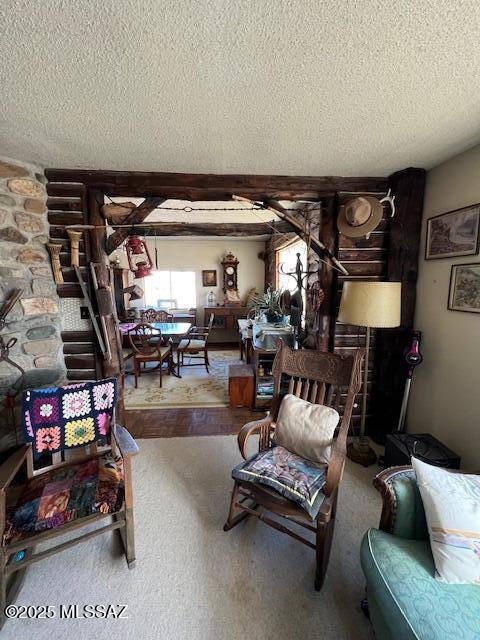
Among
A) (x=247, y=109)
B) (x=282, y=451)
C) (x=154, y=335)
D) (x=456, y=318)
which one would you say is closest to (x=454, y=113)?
(x=247, y=109)

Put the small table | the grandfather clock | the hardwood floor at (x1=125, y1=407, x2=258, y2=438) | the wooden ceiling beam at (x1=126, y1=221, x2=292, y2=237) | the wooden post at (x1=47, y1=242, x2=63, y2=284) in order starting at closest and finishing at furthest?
the wooden post at (x1=47, y1=242, x2=63, y2=284) < the hardwood floor at (x1=125, y1=407, x2=258, y2=438) < the small table < the wooden ceiling beam at (x1=126, y1=221, x2=292, y2=237) < the grandfather clock

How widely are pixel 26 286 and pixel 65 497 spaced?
62.4 inches

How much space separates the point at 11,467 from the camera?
4.29 ft

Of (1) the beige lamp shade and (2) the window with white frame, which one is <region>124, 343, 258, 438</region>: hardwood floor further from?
(2) the window with white frame

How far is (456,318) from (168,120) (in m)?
2.26

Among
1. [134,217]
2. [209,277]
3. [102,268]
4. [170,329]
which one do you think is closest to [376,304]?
[134,217]

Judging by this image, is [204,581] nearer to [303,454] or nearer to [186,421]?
[303,454]

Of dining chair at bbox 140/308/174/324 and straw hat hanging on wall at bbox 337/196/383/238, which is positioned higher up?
straw hat hanging on wall at bbox 337/196/383/238

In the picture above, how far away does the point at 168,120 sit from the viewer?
1.49 m

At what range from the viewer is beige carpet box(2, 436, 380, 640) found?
117 cm

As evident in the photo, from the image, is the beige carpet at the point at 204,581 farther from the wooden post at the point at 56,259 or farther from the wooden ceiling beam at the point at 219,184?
the wooden ceiling beam at the point at 219,184

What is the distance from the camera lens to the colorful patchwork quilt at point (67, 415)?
1.53 meters

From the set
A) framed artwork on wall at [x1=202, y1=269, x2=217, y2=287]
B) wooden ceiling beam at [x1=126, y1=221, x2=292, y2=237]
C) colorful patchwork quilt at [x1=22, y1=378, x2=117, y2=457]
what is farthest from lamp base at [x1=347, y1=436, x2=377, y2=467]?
framed artwork on wall at [x1=202, y1=269, x2=217, y2=287]

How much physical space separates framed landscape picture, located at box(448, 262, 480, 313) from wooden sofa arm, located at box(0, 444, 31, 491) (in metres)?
2.76
